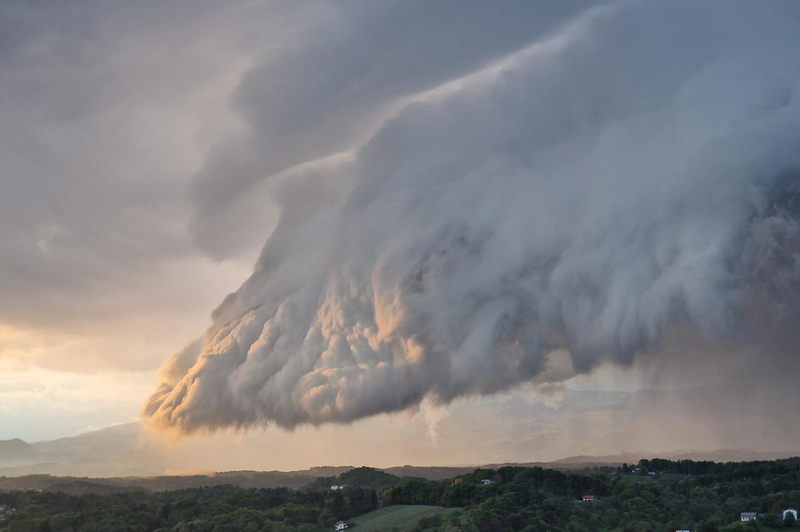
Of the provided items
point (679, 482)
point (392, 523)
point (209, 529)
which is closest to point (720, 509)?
point (679, 482)

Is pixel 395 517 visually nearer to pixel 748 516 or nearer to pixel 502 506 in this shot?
pixel 502 506

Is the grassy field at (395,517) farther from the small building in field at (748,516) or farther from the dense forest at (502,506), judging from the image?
the small building in field at (748,516)

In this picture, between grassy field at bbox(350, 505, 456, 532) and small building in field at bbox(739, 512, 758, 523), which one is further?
grassy field at bbox(350, 505, 456, 532)

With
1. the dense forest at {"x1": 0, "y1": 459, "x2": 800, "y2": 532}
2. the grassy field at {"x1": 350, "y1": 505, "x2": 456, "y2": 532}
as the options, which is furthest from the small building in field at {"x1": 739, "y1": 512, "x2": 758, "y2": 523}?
the grassy field at {"x1": 350, "y1": 505, "x2": 456, "y2": 532}

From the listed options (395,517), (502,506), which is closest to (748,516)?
(502,506)

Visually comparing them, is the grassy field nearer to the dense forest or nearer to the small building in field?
the dense forest

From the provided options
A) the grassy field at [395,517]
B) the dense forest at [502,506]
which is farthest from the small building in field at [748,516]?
the grassy field at [395,517]
